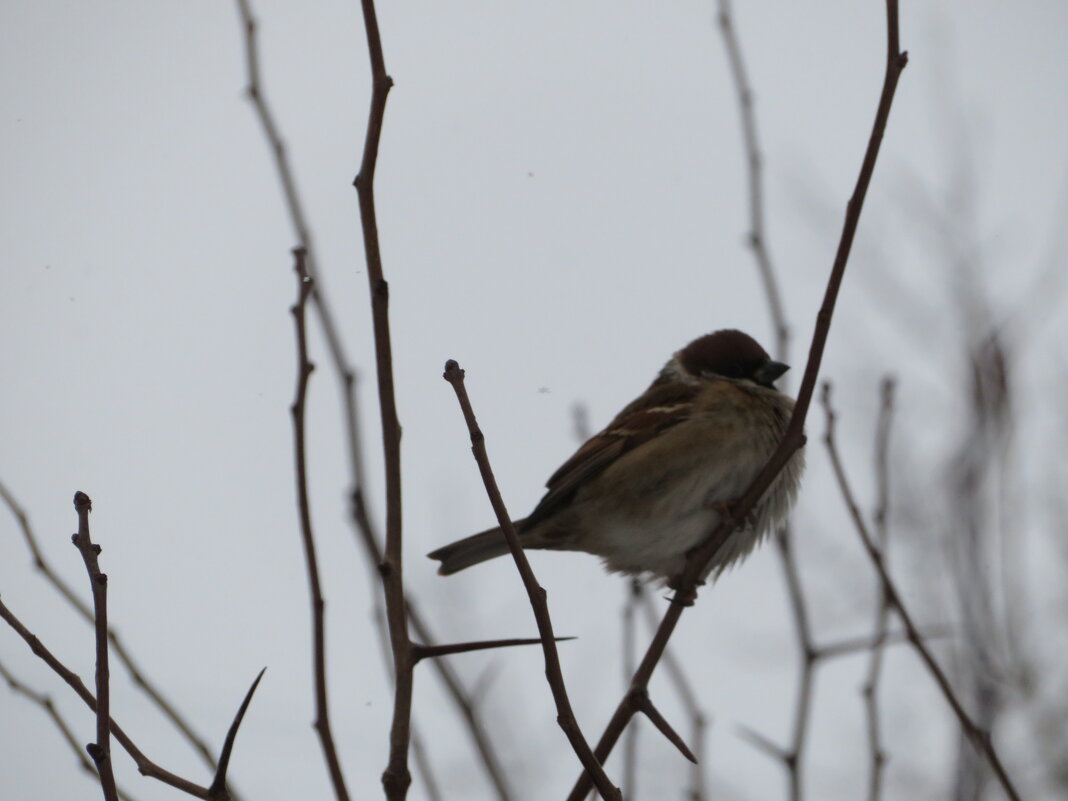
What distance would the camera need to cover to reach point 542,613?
5.33 feet

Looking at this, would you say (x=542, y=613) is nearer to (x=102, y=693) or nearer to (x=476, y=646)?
(x=476, y=646)

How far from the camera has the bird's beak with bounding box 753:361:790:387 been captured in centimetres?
381

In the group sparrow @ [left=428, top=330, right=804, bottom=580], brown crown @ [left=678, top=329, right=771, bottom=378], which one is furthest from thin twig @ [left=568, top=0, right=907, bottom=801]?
brown crown @ [left=678, top=329, right=771, bottom=378]

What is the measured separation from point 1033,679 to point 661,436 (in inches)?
121

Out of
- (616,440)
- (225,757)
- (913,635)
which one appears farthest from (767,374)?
(225,757)

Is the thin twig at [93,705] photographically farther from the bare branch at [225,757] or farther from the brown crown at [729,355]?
the brown crown at [729,355]

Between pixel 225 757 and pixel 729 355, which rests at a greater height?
pixel 729 355

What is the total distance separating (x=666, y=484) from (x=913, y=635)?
1336 millimetres

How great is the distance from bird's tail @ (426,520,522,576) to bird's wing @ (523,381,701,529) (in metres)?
0.27

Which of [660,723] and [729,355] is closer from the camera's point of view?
[660,723]

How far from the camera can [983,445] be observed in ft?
17.1

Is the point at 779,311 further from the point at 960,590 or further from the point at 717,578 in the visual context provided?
the point at 960,590

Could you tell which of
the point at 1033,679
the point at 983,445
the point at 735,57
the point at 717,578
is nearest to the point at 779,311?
the point at 735,57

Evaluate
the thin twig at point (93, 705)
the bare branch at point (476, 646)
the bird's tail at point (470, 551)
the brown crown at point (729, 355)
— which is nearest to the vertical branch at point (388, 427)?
Answer: the bare branch at point (476, 646)
